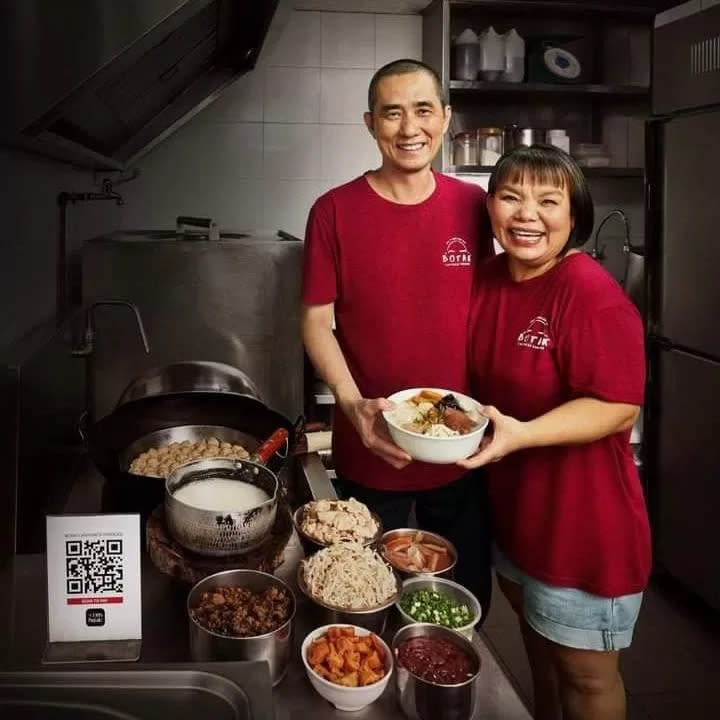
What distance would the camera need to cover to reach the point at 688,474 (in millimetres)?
3016

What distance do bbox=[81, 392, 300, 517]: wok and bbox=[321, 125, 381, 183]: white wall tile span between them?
2474 mm

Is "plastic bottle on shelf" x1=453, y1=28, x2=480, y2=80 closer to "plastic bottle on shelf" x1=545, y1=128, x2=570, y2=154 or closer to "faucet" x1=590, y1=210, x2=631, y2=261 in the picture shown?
"plastic bottle on shelf" x1=545, y1=128, x2=570, y2=154

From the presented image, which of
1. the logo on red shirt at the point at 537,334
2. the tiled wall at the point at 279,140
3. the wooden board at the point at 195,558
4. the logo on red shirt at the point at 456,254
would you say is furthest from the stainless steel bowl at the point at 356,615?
the tiled wall at the point at 279,140

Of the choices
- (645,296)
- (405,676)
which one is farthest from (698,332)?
(405,676)

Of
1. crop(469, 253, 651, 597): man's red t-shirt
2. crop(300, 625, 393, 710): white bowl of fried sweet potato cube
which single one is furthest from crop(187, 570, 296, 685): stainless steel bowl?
crop(469, 253, 651, 597): man's red t-shirt

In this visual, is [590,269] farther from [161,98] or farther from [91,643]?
[161,98]

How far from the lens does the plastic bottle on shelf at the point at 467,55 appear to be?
3.85m

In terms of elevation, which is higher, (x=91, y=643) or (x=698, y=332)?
(x=698, y=332)

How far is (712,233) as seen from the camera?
2824mm

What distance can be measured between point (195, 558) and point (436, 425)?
0.50 m

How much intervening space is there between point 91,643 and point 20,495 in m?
0.67

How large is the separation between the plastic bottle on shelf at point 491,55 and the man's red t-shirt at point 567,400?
2.51 meters

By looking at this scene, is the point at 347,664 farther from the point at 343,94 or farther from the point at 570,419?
the point at 343,94

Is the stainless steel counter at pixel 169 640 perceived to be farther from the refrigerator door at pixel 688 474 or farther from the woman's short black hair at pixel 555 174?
the refrigerator door at pixel 688 474
